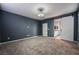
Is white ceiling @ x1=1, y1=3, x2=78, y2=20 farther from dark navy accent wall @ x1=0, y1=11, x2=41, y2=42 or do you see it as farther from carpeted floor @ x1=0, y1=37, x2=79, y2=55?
carpeted floor @ x1=0, y1=37, x2=79, y2=55

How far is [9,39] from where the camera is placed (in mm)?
2914

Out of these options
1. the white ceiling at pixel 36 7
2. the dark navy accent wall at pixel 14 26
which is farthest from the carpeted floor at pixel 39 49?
the white ceiling at pixel 36 7

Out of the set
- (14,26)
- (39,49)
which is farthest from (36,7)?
(14,26)

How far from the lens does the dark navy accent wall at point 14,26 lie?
2.71m

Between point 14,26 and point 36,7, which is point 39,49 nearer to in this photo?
point 36,7

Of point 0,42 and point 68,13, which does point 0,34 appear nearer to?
point 0,42

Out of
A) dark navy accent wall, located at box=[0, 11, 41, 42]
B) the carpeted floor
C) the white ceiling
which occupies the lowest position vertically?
the carpeted floor

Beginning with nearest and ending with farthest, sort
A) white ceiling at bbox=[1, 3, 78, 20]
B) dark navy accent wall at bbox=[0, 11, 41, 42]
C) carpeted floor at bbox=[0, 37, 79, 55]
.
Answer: white ceiling at bbox=[1, 3, 78, 20] < carpeted floor at bbox=[0, 37, 79, 55] < dark navy accent wall at bbox=[0, 11, 41, 42]

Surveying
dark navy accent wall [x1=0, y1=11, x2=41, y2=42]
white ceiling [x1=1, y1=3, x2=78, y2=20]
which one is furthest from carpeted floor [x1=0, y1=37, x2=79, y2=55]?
white ceiling [x1=1, y1=3, x2=78, y2=20]

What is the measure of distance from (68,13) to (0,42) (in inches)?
118

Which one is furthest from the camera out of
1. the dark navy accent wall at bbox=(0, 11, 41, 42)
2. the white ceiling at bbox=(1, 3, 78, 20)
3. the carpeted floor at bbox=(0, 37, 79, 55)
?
the dark navy accent wall at bbox=(0, 11, 41, 42)

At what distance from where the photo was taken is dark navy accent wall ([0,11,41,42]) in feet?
8.88

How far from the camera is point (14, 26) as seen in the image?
3057 millimetres

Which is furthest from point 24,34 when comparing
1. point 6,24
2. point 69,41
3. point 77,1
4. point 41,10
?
point 77,1
